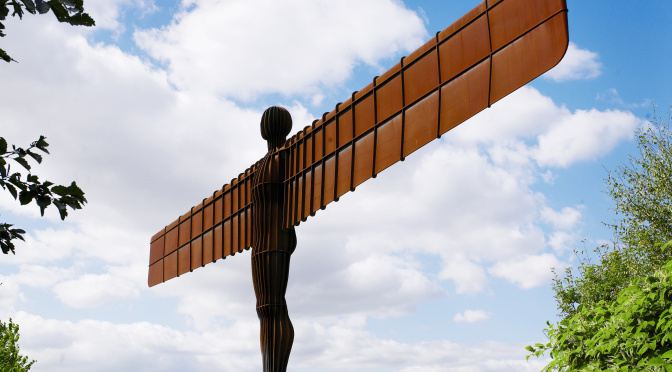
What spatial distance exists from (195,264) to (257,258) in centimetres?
A: 255

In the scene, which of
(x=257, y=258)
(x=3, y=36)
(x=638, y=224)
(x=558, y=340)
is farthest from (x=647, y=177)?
(x=3, y=36)

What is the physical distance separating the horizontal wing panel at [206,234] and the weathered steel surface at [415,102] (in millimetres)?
37

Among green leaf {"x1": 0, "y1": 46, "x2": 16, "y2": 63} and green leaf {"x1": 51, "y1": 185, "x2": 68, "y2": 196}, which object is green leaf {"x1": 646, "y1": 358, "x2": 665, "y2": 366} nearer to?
green leaf {"x1": 51, "y1": 185, "x2": 68, "y2": 196}

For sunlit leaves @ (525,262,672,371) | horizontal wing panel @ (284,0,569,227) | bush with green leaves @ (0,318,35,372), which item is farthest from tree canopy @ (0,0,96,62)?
bush with green leaves @ (0,318,35,372)

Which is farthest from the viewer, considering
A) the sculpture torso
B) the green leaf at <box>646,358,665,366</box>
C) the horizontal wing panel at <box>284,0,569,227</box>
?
the sculpture torso

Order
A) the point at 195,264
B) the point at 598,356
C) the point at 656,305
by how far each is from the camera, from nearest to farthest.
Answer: the point at 656,305 → the point at 598,356 → the point at 195,264

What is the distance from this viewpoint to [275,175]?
8.52m

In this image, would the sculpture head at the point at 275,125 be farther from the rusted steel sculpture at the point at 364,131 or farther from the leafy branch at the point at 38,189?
the leafy branch at the point at 38,189

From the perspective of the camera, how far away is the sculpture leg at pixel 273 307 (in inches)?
314

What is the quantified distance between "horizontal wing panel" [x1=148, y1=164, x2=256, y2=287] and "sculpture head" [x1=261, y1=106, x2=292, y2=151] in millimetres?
482

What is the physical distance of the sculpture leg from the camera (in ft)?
26.1

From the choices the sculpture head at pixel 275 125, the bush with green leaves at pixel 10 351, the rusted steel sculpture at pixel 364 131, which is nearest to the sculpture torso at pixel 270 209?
the rusted steel sculpture at pixel 364 131

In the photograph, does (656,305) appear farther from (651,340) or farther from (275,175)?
(275,175)

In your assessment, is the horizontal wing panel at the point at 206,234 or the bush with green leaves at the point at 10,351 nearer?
the horizontal wing panel at the point at 206,234
